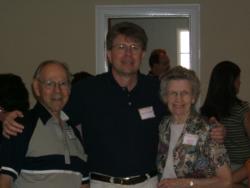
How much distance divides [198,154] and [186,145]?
0.08 meters

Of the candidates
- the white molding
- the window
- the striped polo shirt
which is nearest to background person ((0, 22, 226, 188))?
the striped polo shirt

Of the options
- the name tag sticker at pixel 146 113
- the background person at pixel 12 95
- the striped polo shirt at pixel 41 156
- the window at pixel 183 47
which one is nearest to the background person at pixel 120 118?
the name tag sticker at pixel 146 113

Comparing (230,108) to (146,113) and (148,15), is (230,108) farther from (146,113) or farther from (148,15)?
(148,15)

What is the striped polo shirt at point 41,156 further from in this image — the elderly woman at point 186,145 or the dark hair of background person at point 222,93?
the dark hair of background person at point 222,93

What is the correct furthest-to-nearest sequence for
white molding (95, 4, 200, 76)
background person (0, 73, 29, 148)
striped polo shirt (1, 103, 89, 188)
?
1. white molding (95, 4, 200, 76)
2. background person (0, 73, 29, 148)
3. striped polo shirt (1, 103, 89, 188)

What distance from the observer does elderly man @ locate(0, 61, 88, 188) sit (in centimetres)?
204

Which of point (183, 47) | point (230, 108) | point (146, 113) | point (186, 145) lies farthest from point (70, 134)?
point (183, 47)

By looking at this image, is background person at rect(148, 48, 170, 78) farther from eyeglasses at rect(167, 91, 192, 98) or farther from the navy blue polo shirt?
eyeglasses at rect(167, 91, 192, 98)

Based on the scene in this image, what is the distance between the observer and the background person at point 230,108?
3654mm

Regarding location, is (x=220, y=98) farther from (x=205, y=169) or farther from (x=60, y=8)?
(x=60, y=8)

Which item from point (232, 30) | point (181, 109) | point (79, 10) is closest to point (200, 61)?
point (232, 30)

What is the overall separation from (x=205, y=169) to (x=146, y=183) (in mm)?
326

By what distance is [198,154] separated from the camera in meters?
2.31

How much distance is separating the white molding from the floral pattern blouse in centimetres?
296
